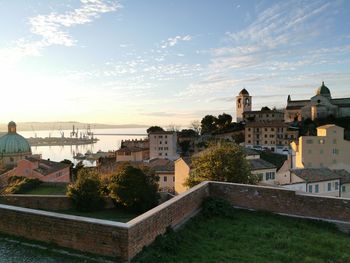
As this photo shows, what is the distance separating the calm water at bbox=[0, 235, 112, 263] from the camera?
585 centimetres

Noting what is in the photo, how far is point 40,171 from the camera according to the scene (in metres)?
35.2

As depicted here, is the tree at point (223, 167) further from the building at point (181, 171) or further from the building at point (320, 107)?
the building at point (320, 107)

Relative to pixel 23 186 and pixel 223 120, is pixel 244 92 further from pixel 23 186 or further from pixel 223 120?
pixel 23 186

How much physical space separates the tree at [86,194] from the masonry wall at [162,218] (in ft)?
37.6

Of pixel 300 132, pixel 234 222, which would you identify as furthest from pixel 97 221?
pixel 300 132

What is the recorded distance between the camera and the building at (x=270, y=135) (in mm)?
62625

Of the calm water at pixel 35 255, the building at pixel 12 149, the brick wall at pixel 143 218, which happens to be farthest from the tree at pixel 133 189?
the building at pixel 12 149

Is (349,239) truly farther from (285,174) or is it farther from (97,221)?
(285,174)

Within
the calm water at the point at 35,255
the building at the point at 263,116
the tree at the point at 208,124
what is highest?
the building at the point at 263,116

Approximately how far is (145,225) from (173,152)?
60.9 m

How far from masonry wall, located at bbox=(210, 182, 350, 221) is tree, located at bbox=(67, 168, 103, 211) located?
1145 cm

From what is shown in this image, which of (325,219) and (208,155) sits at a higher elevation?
(208,155)

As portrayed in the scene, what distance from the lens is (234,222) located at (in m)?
8.51

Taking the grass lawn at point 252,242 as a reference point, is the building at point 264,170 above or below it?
below
